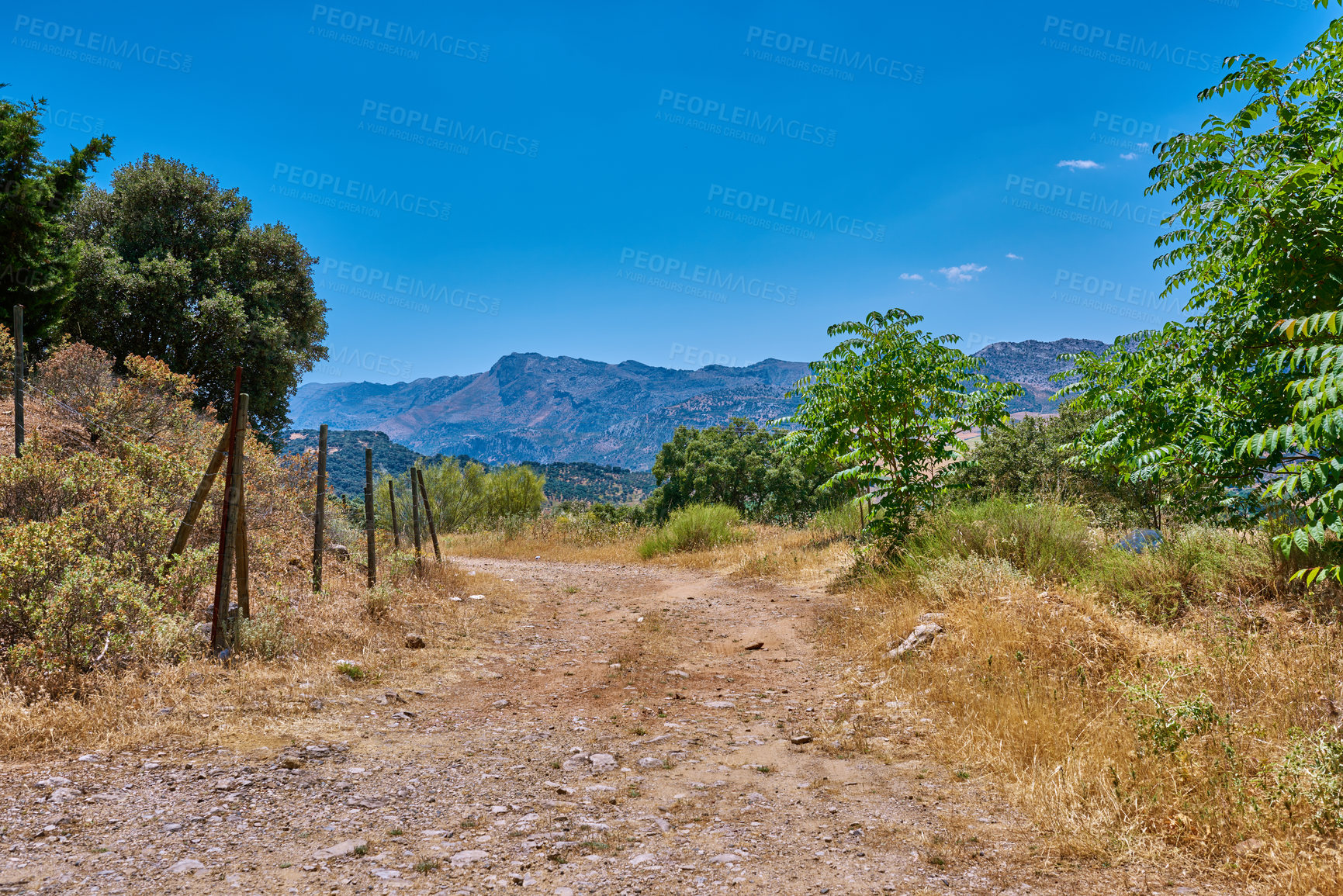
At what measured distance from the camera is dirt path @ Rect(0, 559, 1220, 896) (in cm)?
288

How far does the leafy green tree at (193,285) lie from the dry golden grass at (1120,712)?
18.7 meters

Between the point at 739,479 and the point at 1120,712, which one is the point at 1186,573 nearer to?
the point at 1120,712

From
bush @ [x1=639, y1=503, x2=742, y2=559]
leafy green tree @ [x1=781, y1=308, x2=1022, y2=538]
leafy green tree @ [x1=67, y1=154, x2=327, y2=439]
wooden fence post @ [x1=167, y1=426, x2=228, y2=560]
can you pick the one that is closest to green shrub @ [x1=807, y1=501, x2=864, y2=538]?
bush @ [x1=639, y1=503, x2=742, y2=559]

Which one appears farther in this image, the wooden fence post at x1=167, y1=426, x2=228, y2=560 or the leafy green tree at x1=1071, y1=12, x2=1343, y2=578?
the wooden fence post at x1=167, y1=426, x2=228, y2=560

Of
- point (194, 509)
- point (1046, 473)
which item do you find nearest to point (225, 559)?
point (194, 509)

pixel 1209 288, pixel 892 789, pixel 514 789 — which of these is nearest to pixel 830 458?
pixel 1209 288

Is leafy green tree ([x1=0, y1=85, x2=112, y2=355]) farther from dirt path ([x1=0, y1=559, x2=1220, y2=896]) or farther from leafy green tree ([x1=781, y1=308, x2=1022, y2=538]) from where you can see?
leafy green tree ([x1=781, y1=308, x2=1022, y2=538])

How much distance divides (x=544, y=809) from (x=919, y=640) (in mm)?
4108

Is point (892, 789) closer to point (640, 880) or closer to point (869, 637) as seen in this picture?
point (640, 880)

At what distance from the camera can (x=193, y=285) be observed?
1767 cm

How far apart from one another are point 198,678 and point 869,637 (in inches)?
252

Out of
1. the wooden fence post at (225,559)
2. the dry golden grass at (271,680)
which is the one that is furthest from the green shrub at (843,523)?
the wooden fence post at (225,559)

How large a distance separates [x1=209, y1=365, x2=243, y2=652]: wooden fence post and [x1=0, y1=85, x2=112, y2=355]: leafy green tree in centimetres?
1041

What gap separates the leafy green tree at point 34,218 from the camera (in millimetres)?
12086
